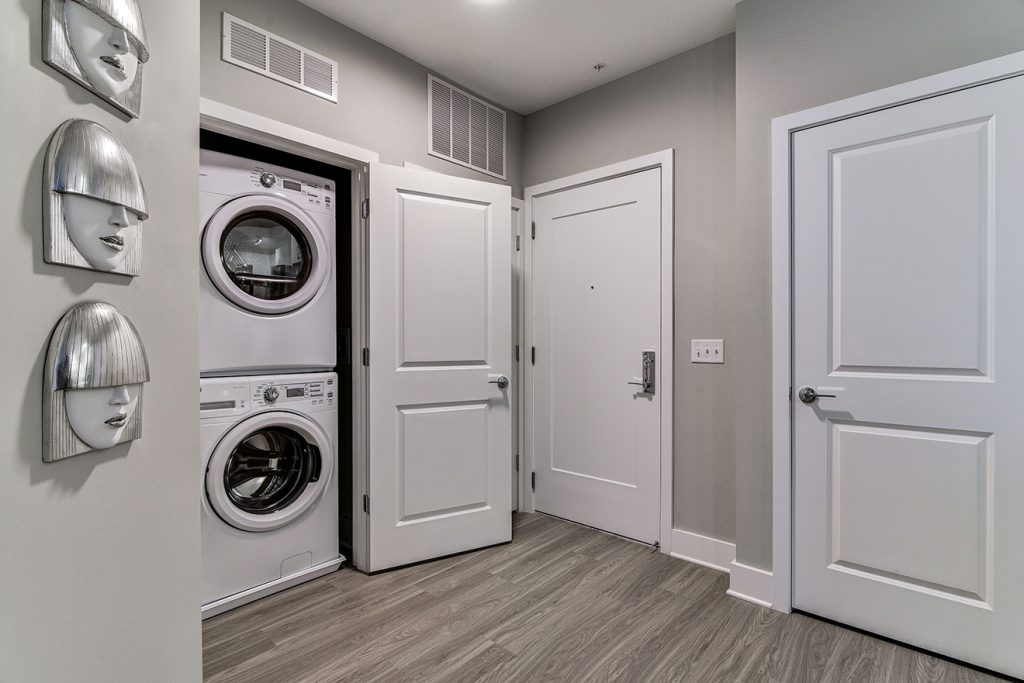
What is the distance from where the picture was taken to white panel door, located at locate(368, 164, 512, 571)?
243cm

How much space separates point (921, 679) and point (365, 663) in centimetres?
185

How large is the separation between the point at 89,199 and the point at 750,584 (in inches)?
99.5

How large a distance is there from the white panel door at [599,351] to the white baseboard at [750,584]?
536 millimetres

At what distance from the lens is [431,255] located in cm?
257

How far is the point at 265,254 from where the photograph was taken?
2256mm

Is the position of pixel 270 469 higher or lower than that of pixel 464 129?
lower

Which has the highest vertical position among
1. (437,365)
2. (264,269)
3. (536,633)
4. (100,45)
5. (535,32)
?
(535,32)

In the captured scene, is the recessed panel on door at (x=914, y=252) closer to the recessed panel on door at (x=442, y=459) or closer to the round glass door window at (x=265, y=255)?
the recessed panel on door at (x=442, y=459)

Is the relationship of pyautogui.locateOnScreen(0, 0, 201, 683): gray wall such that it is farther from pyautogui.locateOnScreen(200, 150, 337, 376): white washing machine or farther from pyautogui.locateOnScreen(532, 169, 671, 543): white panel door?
pyautogui.locateOnScreen(532, 169, 671, 543): white panel door

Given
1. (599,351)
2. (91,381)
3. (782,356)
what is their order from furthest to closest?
(599,351), (782,356), (91,381)

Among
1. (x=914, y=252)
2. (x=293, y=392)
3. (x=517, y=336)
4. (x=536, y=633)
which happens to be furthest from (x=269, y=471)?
(x=914, y=252)

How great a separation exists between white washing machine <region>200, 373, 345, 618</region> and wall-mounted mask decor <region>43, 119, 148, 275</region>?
1.35 metres

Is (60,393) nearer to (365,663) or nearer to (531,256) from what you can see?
(365,663)

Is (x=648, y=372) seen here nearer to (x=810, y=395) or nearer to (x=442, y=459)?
(x=810, y=395)
